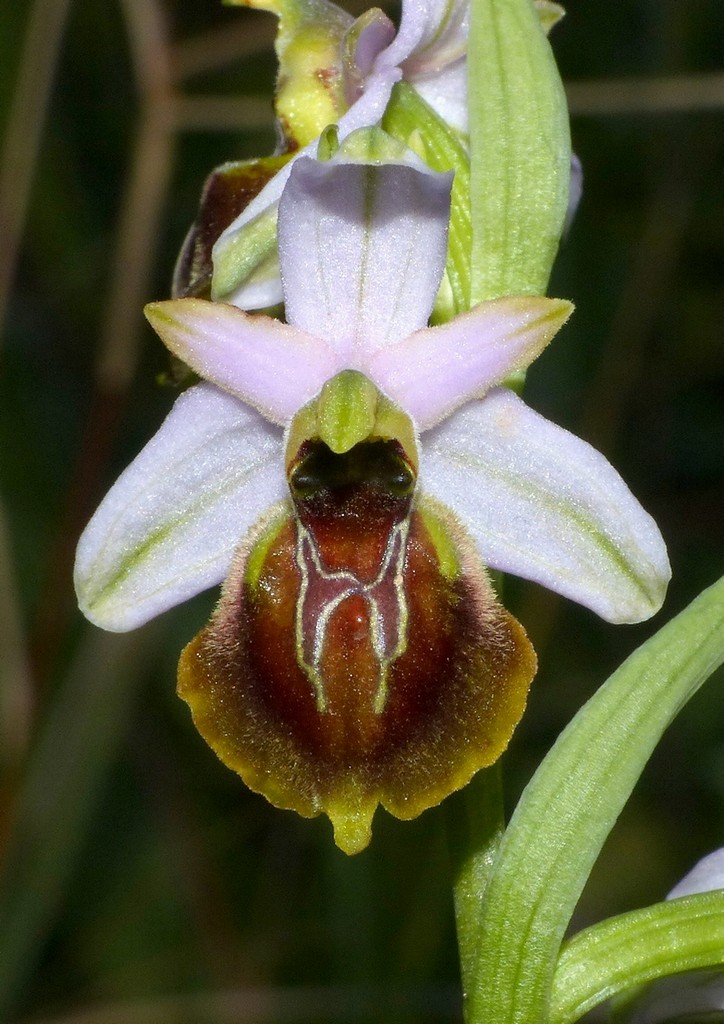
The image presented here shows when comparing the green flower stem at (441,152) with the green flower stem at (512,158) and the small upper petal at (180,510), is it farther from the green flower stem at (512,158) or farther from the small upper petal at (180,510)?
the small upper petal at (180,510)

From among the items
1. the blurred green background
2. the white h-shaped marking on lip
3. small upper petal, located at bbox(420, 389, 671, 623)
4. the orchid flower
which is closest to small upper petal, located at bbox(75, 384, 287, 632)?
the orchid flower

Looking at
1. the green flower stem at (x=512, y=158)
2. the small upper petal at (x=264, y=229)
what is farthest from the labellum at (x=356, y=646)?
the green flower stem at (x=512, y=158)

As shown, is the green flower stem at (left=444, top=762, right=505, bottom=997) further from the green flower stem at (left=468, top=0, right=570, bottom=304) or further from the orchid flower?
the green flower stem at (left=468, top=0, right=570, bottom=304)

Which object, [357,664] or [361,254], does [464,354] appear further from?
[357,664]

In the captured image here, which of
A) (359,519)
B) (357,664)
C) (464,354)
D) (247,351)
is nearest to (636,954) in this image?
(357,664)

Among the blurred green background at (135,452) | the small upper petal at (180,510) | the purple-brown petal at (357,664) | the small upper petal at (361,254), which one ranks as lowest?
the blurred green background at (135,452)

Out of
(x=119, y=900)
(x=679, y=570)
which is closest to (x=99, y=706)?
(x=119, y=900)
